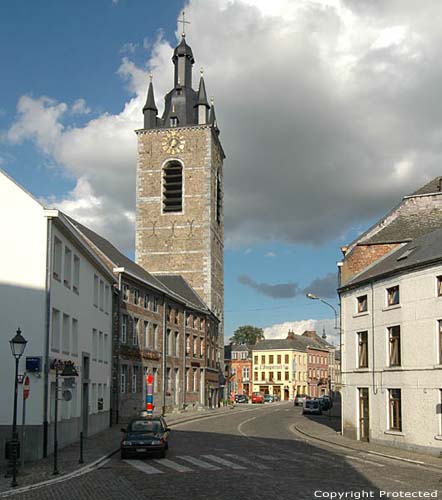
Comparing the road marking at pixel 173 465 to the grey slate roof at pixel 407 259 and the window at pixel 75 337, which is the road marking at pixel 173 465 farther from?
the grey slate roof at pixel 407 259

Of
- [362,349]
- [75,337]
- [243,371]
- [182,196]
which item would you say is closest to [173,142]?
[182,196]

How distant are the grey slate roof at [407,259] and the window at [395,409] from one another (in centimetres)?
502

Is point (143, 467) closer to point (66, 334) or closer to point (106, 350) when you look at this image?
point (66, 334)

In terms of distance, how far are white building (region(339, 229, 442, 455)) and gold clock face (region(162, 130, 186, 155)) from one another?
160ft

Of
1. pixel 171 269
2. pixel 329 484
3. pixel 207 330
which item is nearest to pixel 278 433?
pixel 329 484

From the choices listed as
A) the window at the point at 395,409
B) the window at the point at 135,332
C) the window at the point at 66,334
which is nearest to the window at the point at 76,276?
the window at the point at 66,334

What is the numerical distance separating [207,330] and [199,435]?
3605 cm

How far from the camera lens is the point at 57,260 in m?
28.3

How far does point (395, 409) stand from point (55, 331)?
1436 cm

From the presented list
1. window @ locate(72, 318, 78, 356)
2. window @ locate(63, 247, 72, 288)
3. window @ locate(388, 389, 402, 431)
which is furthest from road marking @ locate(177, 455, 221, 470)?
window @ locate(388, 389, 402, 431)

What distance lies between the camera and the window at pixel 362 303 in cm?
3316

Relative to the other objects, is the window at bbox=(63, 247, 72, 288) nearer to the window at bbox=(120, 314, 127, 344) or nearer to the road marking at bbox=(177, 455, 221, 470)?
the road marking at bbox=(177, 455, 221, 470)

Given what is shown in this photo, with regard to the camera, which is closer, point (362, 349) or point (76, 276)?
point (76, 276)

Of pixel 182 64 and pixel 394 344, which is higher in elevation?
pixel 182 64
